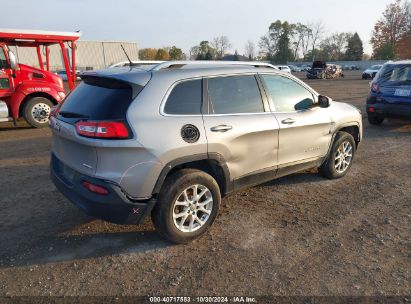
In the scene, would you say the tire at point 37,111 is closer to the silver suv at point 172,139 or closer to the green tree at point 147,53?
the silver suv at point 172,139

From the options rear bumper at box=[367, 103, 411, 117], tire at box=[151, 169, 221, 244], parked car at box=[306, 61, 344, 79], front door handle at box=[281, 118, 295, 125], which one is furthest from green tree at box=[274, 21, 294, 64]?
tire at box=[151, 169, 221, 244]

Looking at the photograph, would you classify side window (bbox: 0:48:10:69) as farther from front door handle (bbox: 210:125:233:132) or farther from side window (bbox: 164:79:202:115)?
front door handle (bbox: 210:125:233:132)

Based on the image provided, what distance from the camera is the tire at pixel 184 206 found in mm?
3190

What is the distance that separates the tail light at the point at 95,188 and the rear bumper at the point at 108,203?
3 cm

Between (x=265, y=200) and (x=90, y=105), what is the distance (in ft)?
8.29

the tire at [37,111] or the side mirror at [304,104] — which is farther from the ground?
the side mirror at [304,104]

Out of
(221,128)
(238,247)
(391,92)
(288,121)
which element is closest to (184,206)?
(238,247)

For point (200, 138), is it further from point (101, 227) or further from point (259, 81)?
point (101, 227)

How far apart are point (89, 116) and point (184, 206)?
1.25 metres

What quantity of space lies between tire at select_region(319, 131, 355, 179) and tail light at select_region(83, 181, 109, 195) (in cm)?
340

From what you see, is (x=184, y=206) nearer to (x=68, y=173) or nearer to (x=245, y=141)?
(x=245, y=141)

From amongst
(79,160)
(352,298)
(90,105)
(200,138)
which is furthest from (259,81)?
(352,298)

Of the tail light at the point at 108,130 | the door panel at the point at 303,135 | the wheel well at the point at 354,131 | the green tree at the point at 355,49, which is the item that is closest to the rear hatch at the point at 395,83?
the wheel well at the point at 354,131

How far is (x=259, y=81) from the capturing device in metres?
4.00
